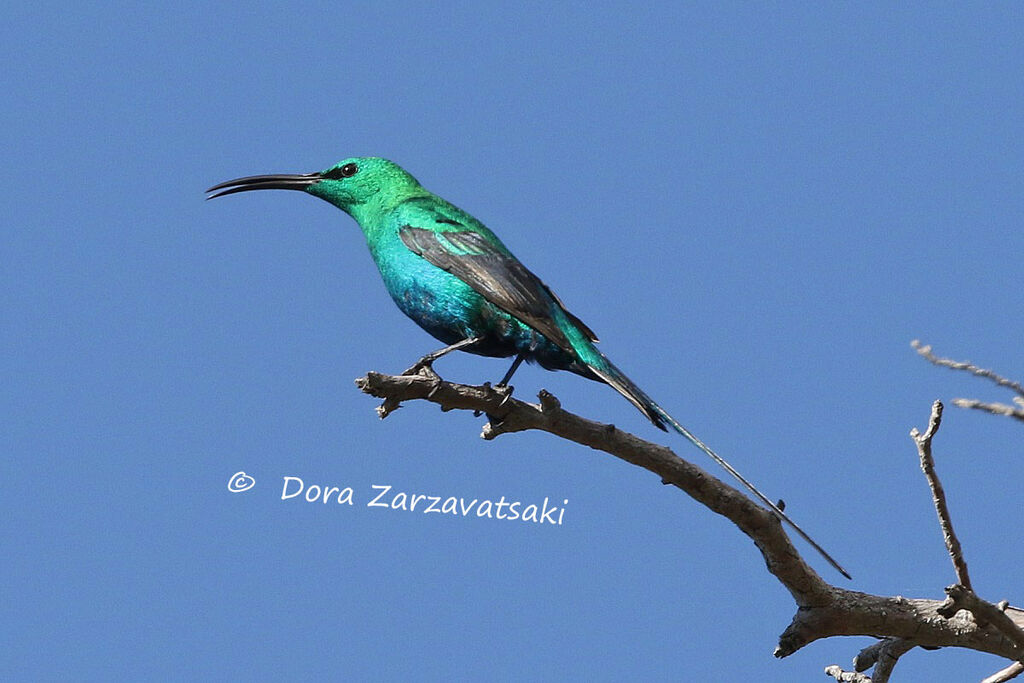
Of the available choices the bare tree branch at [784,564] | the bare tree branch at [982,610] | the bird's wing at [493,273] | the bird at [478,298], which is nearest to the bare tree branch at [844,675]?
the bare tree branch at [784,564]

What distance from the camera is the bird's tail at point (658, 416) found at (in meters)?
6.15

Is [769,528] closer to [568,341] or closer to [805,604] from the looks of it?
[805,604]

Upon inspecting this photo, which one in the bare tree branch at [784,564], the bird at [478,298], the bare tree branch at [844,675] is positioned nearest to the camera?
the bare tree branch at [784,564]

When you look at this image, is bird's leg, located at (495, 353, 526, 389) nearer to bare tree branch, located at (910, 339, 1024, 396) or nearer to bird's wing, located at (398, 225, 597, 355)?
bird's wing, located at (398, 225, 597, 355)

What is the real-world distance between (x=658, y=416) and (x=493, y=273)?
1337 mm

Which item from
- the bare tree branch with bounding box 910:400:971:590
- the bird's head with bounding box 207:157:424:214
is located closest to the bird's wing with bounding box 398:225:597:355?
the bird's head with bounding box 207:157:424:214

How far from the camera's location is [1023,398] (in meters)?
4.19

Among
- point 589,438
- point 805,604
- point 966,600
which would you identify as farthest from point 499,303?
point 966,600

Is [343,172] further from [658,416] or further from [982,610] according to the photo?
[982,610]

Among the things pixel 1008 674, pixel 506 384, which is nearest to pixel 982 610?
pixel 1008 674

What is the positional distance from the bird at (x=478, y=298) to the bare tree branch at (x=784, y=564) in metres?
0.36

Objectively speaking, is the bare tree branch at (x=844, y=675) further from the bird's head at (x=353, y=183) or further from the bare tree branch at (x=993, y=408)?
the bird's head at (x=353, y=183)

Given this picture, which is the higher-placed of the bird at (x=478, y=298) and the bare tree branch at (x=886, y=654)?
the bird at (x=478, y=298)

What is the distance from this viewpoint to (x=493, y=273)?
23.5 feet
